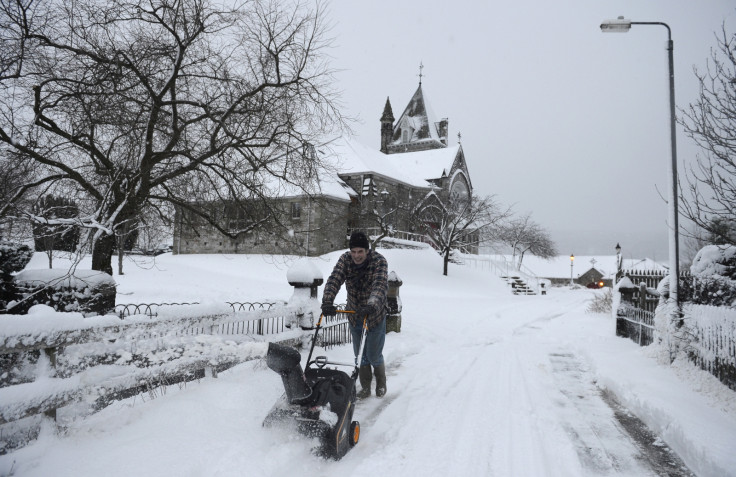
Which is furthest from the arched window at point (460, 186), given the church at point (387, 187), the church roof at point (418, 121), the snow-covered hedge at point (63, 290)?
the snow-covered hedge at point (63, 290)

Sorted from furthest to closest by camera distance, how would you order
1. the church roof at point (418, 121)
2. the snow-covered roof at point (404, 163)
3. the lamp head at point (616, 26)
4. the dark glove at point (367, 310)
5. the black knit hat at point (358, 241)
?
the church roof at point (418, 121) < the snow-covered roof at point (404, 163) < the lamp head at point (616, 26) < the black knit hat at point (358, 241) < the dark glove at point (367, 310)

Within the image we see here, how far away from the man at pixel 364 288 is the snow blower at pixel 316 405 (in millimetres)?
1247

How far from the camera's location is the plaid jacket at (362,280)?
4.87 m

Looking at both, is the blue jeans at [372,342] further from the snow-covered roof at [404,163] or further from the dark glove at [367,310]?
the snow-covered roof at [404,163]

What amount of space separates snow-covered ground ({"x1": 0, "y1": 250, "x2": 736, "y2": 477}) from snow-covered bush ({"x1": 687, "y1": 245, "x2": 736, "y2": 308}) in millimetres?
1536

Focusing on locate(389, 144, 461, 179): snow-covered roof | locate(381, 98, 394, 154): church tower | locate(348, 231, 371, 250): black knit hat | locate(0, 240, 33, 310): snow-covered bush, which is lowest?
locate(0, 240, 33, 310): snow-covered bush

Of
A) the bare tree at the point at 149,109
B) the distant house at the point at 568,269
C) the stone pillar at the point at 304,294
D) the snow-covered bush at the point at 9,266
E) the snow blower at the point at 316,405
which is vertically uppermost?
the bare tree at the point at 149,109

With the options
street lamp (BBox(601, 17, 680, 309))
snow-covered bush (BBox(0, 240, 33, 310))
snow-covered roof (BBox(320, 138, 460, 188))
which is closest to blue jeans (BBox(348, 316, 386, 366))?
snow-covered bush (BBox(0, 240, 33, 310))

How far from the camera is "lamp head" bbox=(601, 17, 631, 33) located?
25.0 ft

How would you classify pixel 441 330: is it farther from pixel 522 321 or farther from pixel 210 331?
pixel 210 331

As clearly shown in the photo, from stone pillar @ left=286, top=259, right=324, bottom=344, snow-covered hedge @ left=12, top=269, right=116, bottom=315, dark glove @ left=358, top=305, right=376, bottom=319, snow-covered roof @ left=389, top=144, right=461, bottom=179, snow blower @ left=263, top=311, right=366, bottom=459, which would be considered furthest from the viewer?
snow-covered roof @ left=389, top=144, right=461, bottom=179

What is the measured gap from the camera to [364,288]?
512 cm

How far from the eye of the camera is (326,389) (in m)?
3.68

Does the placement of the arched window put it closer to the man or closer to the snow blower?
the man
